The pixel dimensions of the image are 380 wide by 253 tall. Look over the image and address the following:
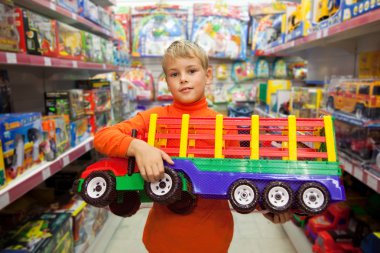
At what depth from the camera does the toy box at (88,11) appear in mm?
2270

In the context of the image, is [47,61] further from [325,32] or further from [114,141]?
[325,32]

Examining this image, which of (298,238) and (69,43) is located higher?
(69,43)

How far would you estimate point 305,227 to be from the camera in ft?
7.70

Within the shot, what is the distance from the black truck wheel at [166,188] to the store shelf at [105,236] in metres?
1.62

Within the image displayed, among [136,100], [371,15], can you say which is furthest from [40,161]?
[136,100]

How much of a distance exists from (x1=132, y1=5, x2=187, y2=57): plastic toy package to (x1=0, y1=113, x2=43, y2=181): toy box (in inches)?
109

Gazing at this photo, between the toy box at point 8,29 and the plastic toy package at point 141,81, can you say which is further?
the plastic toy package at point 141,81

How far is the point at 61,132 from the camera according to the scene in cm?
180

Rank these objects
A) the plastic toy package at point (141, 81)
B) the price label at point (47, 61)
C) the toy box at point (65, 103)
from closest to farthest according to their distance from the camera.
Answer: the price label at point (47, 61) < the toy box at point (65, 103) < the plastic toy package at point (141, 81)

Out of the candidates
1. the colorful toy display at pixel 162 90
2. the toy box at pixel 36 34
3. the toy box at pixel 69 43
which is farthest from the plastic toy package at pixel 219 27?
the toy box at pixel 36 34

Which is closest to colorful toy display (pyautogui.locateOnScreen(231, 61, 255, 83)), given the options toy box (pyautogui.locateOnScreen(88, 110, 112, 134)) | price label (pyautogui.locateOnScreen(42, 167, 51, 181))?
toy box (pyautogui.locateOnScreen(88, 110, 112, 134))

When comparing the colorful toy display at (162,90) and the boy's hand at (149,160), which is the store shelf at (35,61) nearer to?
the boy's hand at (149,160)

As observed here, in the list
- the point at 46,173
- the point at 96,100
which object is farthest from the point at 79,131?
the point at 46,173

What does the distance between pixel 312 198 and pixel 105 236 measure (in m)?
2.02
